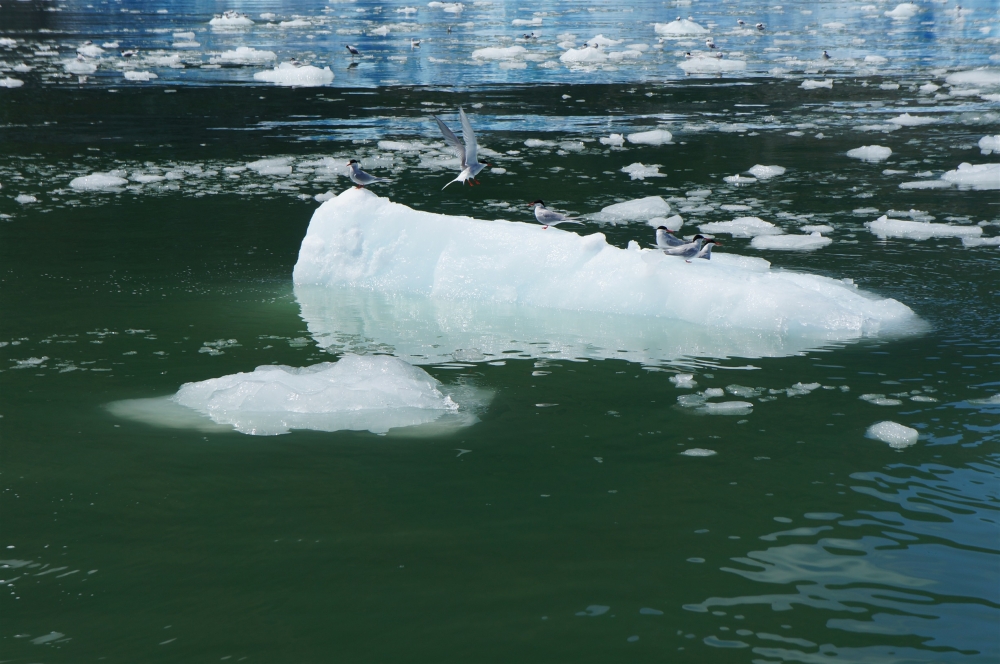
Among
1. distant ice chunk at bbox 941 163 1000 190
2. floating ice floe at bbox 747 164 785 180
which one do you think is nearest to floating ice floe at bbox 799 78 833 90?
floating ice floe at bbox 747 164 785 180

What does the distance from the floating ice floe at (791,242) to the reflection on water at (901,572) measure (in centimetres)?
530

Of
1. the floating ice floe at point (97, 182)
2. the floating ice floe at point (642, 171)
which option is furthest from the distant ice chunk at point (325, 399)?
the floating ice floe at point (97, 182)

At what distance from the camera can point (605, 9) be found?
46.5 m

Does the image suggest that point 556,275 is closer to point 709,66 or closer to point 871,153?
point 871,153

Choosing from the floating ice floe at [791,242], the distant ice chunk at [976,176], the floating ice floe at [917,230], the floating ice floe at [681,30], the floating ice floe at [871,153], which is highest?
the floating ice floe at [681,30]

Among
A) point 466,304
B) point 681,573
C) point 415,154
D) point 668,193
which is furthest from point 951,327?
point 415,154

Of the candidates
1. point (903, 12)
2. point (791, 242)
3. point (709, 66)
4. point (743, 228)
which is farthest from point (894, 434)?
Answer: point (903, 12)

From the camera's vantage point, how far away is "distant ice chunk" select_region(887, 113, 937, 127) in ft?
55.9

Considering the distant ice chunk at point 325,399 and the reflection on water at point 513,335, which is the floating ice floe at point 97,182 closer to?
the reflection on water at point 513,335

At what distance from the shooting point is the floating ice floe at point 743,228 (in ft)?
36.1

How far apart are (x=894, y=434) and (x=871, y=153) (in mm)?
9827

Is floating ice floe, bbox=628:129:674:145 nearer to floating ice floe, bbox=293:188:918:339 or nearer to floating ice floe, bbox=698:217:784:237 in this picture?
floating ice floe, bbox=698:217:784:237

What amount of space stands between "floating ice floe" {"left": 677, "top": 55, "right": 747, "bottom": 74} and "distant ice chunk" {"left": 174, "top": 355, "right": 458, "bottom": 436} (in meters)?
20.0

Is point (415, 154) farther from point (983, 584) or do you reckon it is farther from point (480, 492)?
point (983, 584)
